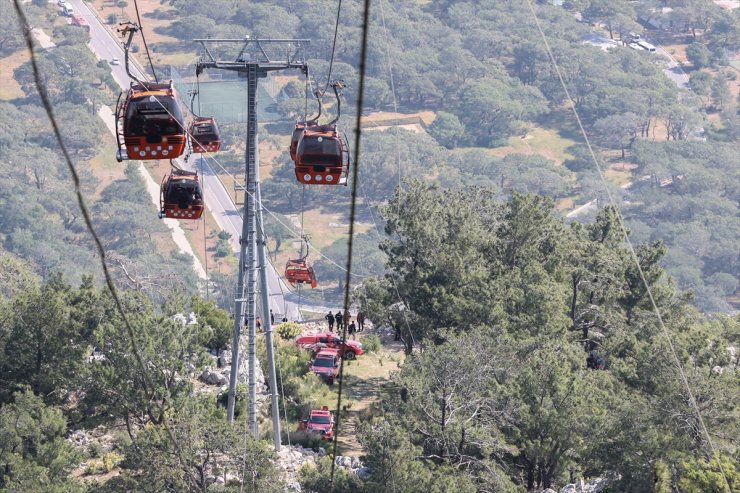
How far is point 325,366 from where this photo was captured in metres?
46.3

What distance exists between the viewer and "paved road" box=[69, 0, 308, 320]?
123 m

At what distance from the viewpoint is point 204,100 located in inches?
6742

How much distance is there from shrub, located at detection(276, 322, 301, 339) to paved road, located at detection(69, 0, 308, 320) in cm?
4117

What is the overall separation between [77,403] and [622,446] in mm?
14384

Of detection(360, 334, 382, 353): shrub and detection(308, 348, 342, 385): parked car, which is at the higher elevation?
detection(308, 348, 342, 385): parked car

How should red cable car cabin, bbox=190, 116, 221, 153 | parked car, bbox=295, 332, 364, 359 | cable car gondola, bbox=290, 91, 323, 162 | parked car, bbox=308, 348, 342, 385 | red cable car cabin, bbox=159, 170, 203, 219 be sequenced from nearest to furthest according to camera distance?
cable car gondola, bbox=290, 91, 323, 162 < red cable car cabin, bbox=159, 170, 203, 219 < red cable car cabin, bbox=190, 116, 221, 153 < parked car, bbox=308, 348, 342, 385 < parked car, bbox=295, 332, 364, 359

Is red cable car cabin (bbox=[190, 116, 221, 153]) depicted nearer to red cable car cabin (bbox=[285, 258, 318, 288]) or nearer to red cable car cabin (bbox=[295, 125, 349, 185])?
red cable car cabin (bbox=[285, 258, 318, 288])

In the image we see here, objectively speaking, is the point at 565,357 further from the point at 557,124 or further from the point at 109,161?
the point at 557,124

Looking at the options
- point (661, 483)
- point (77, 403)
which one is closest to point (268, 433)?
point (77, 403)

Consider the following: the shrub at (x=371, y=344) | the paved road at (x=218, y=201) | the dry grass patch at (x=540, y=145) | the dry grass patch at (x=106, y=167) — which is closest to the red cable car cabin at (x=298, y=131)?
the shrub at (x=371, y=344)

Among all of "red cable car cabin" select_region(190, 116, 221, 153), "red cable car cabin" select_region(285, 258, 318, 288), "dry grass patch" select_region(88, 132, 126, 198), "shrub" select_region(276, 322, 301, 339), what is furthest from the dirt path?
"dry grass patch" select_region(88, 132, 126, 198)

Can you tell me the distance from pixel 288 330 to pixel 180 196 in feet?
43.7

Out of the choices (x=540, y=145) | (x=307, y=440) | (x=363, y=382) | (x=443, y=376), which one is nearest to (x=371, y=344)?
(x=363, y=382)

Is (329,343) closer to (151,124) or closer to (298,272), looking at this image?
(298,272)
